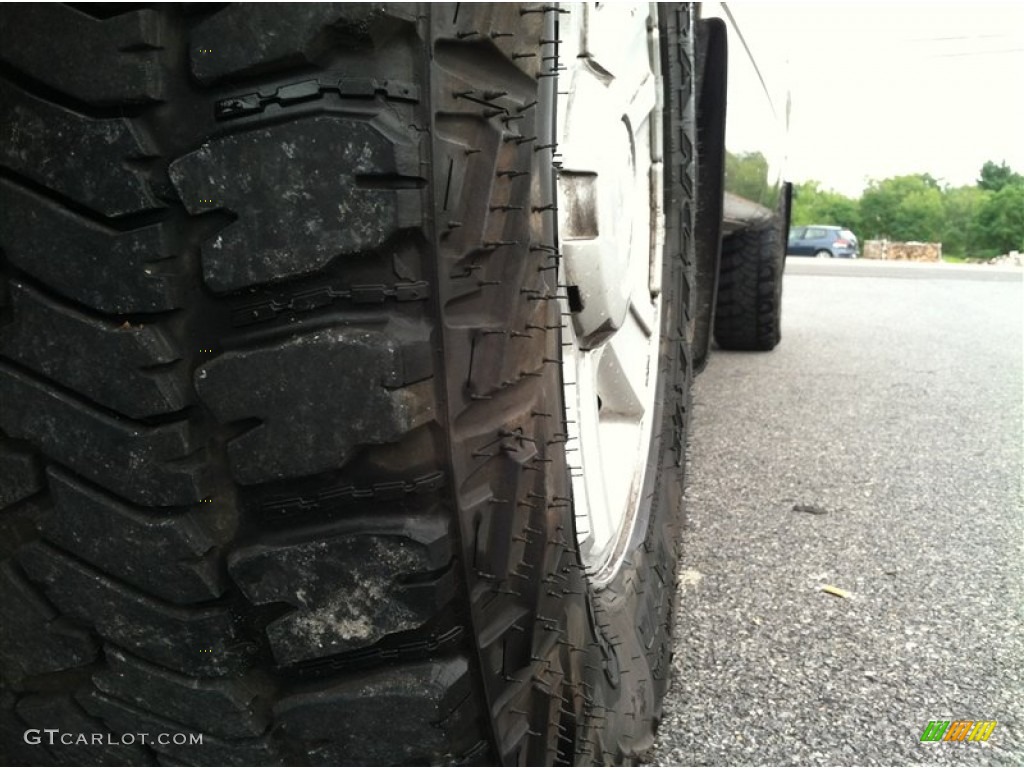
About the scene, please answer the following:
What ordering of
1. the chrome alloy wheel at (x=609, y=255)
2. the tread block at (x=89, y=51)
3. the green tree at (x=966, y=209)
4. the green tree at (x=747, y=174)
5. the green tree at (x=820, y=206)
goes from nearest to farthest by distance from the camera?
the tread block at (x=89, y=51) → the chrome alloy wheel at (x=609, y=255) → the green tree at (x=747, y=174) → the green tree at (x=966, y=209) → the green tree at (x=820, y=206)

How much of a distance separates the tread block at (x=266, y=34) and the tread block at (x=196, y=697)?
50 centimetres

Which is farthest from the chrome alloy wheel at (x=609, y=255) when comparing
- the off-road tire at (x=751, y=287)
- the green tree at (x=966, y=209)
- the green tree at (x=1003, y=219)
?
the green tree at (x=966, y=209)

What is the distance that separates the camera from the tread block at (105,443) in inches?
28.4

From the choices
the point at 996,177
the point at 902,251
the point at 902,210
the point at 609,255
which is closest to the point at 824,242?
the point at 902,251

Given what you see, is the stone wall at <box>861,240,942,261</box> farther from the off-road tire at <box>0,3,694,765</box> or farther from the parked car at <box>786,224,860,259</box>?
the off-road tire at <box>0,3,694,765</box>

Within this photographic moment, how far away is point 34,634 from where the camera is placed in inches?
32.4

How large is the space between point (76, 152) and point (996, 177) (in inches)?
153

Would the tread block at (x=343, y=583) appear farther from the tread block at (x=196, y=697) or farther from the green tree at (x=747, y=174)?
the green tree at (x=747, y=174)

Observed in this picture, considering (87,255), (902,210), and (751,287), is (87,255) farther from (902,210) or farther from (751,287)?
(902,210)

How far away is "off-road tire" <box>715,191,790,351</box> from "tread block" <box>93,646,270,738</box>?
10.4 feet

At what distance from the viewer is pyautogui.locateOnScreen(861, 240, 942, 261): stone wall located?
1293 centimetres

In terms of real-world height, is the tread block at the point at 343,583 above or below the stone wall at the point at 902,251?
above

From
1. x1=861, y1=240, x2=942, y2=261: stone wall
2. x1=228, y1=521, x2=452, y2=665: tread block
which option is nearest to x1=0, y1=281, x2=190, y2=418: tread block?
x1=228, y1=521, x2=452, y2=665: tread block

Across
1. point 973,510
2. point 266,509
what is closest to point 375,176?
point 266,509
